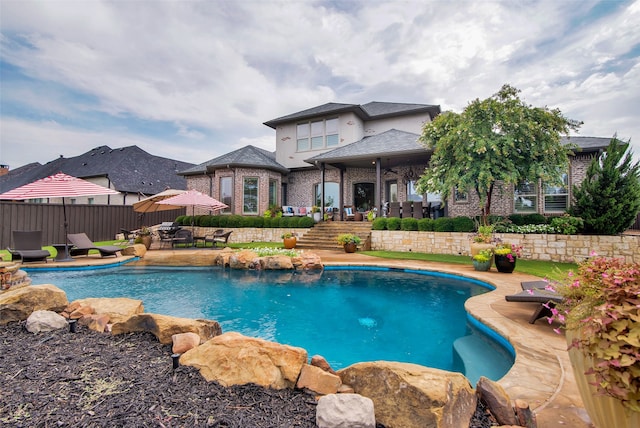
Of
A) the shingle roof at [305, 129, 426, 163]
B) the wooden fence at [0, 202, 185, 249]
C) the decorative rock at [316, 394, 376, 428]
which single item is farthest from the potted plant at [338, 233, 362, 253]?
the wooden fence at [0, 202, 185, 249]

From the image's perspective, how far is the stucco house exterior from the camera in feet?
48.0

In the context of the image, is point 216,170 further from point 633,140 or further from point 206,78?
point 633,140

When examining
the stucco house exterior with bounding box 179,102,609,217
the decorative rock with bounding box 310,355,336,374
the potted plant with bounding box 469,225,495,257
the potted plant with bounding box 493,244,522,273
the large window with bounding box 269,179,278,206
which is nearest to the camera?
the decorative rock with bounding box 310,355,336,374

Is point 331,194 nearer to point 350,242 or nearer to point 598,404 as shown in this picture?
point 350,242

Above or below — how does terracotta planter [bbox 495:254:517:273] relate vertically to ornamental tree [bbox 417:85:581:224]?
below

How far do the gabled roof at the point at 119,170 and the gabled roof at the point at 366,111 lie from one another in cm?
1232

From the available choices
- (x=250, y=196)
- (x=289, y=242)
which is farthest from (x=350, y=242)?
(x=250, y=196)

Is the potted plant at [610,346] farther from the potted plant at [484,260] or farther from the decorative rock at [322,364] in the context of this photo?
the potted plant at [484,260]

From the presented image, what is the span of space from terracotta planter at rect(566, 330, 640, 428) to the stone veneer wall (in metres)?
8.56

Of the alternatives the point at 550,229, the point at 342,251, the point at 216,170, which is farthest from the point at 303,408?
the point at 216,170

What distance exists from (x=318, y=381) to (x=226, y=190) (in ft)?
55.7

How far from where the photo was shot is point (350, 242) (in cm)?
1270

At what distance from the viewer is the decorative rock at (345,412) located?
75.0 inches

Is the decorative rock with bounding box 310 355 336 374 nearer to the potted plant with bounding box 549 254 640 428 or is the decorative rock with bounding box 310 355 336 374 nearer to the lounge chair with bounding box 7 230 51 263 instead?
the potted plant with bounding box 549 254 640 428
